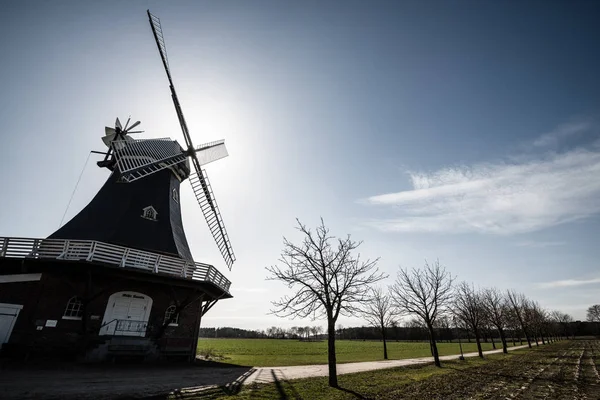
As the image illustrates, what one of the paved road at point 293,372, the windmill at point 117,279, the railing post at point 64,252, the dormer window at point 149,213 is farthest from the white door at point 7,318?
the paved road at point 293,372

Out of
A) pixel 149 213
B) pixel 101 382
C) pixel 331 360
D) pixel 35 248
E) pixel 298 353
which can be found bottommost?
pixel 298 353

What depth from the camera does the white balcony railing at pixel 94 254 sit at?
14.1 meters

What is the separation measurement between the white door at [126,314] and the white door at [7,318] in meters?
3.88

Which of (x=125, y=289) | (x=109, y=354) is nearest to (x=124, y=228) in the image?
(x=125, y=289)

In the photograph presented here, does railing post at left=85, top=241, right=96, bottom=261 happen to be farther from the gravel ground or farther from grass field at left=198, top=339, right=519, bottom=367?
Result: grass field at left=198, top=339, right=519, bottom=367

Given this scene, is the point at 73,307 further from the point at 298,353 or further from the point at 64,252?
the point at 298,353

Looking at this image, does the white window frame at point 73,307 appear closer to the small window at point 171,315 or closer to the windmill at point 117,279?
the windmill at point 117,279

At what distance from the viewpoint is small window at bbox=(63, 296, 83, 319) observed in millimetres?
15240

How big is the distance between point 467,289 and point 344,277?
23.9 metres

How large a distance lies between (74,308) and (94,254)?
160 inches

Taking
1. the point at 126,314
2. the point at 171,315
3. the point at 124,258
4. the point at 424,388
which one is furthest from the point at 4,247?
the point at 424,388

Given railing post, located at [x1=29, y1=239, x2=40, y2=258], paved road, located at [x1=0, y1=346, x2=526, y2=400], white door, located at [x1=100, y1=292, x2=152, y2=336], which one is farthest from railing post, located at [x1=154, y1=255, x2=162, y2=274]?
railing post, located at [x1=29, y1=239, x2=40, y2=258]

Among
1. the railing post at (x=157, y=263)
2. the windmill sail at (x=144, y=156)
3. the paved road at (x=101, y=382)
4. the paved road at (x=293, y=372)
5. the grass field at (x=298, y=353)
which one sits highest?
the windmill sail at (x=144, y=156)

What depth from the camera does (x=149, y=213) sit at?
64.7 feet
